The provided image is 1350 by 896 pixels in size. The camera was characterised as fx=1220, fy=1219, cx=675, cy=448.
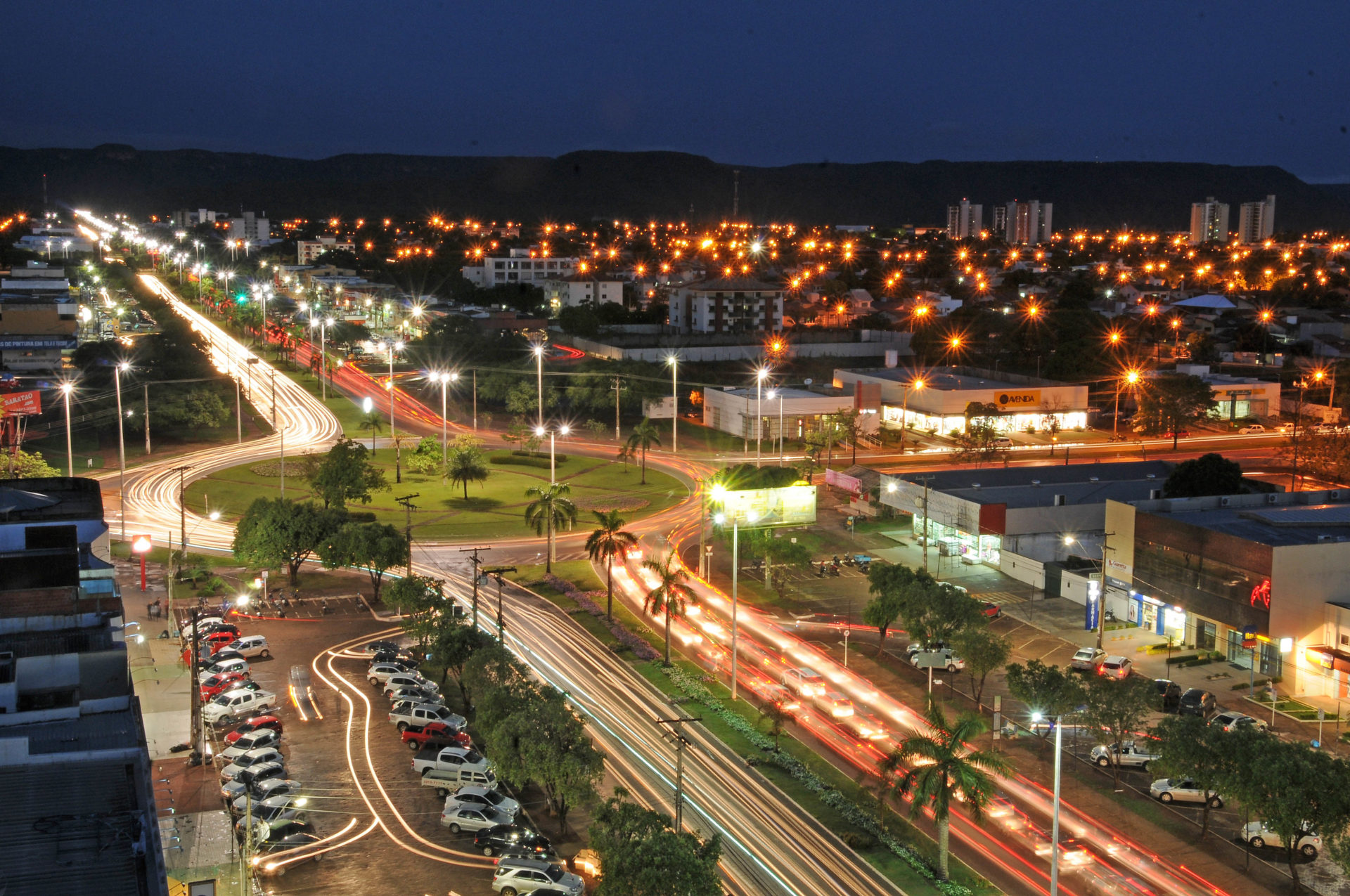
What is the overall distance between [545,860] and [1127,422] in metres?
53.8

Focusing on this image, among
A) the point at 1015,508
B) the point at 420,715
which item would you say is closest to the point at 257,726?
the point at 420,715

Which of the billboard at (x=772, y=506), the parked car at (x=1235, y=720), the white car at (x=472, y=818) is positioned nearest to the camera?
the white car at (x=472, y=818)

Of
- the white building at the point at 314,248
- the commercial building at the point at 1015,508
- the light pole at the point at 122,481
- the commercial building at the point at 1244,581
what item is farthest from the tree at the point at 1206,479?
the white building at the point at 314,248

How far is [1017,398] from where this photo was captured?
63719mm

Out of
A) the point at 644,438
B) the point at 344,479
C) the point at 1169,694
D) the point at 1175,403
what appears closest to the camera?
the point at 1169,694

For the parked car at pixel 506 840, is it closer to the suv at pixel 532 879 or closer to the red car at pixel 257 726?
the suv at pixel 532 879

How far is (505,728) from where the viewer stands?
831 inches

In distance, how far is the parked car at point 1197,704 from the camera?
85.8 feet

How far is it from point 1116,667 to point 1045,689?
4.93 metres

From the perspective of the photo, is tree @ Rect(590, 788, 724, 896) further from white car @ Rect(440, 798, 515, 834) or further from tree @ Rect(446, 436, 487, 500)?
tree @ Rect(446, 436, 487, 500)

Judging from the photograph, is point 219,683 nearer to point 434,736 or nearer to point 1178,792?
point 434,736

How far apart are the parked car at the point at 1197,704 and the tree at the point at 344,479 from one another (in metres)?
27.1

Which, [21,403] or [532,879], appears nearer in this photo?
[532,879]

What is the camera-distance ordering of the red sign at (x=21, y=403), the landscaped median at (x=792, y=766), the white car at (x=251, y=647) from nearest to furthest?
the landscaped median at (x=792, y=766) < the white car at (x=251, y=647) < the red sign at (x=21, y=403)
